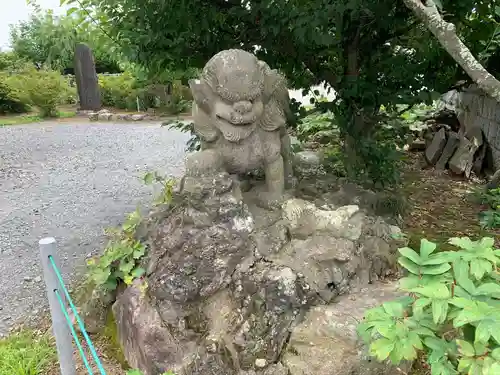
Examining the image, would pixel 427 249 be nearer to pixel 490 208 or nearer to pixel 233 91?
pixel 233 91

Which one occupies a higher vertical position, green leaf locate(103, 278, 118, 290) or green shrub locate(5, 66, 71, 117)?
green shrub locate(5, 66, 71, 117)

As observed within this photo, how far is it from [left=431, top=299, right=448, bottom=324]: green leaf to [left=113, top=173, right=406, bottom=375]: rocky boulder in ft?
3.15

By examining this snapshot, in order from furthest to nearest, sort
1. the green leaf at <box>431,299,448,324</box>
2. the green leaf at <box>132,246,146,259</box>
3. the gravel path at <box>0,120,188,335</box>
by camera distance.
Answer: the gravel path at <box>0,120,188,335</box>, the green leaf at <box>132,246,146,259</box>, the green leaf at <box>431,299,448,324</box>

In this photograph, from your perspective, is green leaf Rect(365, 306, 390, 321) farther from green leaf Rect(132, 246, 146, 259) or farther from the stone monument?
green leaf Rect(132, 246, 146, 259)

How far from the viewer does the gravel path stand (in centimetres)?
388

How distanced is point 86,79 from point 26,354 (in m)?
11.8

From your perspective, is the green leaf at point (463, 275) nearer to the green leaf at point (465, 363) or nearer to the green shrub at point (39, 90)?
the green leaf at point (465, 363)

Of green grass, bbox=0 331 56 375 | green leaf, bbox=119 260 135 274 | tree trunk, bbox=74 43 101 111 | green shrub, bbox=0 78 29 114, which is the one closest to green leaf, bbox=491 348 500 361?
green leaf, bbox=119 260 135 274

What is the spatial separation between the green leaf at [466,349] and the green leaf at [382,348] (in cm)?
17

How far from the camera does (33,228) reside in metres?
4.80

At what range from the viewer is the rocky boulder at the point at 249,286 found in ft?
7.03

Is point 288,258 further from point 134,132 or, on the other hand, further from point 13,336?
point 134,132

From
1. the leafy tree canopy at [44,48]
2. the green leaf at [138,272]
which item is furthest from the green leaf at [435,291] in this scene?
the leafy tree canopy at [44,48]

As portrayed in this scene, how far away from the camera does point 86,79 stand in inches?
517
